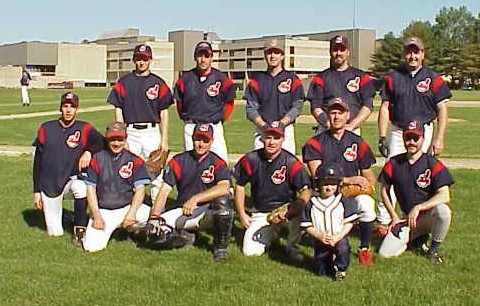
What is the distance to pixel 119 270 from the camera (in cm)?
610

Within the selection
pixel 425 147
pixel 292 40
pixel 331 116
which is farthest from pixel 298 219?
pixel 292 40

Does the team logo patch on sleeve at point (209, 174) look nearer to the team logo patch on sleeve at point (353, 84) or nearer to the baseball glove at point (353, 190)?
the baseball glove at point (353, 190)

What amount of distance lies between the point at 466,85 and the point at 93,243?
89429mm

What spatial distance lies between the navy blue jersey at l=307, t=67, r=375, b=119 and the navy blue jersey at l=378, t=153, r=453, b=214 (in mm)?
909

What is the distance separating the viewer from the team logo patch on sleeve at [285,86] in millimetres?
7453

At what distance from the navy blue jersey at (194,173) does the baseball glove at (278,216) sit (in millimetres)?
561

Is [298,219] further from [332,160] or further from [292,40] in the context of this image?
[292,40]

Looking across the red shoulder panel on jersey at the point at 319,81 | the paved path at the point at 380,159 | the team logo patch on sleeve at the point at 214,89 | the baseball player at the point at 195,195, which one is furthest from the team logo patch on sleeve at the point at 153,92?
the paved path at the point at 380,159

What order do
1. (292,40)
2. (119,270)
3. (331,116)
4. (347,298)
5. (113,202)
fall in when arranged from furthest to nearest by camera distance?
(292,40)
(113,202)
(331,116)
(119,270)
(347,298)

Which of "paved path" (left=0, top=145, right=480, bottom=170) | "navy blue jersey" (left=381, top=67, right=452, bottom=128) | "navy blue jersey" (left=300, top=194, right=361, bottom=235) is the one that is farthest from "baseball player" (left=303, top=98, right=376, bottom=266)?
"paved path" (left=0, top=145, right=480, bottom=170)

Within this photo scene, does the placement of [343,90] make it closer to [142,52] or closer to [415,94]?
[415,94]

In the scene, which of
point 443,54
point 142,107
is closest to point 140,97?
point 142,107

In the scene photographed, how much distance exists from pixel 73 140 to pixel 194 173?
1426mm

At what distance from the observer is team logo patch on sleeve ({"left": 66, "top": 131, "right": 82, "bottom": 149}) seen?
7.42 m
